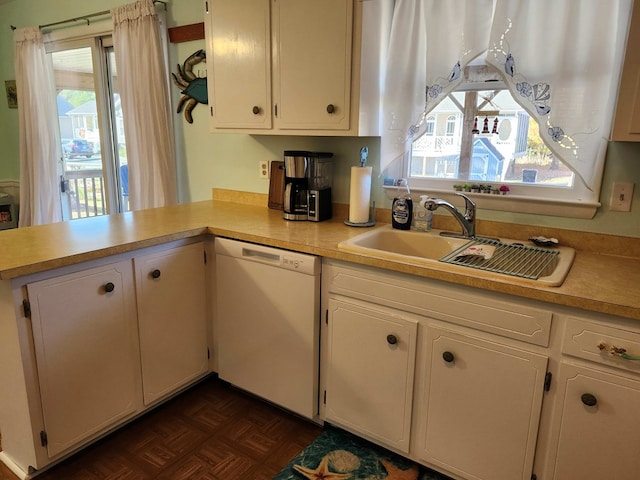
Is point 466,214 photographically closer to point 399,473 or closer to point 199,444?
point 399,473

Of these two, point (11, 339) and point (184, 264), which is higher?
point (184, 264)

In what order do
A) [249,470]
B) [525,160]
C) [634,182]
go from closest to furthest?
1. [634,182]
2. [249,470]
3. [525,160]

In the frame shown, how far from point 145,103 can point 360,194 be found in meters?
1.76

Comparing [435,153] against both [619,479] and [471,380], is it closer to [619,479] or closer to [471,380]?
[471,380]

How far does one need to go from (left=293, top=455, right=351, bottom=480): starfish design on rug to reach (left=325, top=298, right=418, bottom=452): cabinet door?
7.3 inches

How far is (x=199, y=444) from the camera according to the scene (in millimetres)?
1942

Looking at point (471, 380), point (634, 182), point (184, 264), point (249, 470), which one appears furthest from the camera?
point (184, 264)

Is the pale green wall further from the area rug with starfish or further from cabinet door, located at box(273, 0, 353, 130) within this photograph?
the area rug with starfish

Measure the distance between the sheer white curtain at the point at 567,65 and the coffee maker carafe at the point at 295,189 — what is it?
0.98 meters

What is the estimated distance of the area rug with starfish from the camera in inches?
68.8

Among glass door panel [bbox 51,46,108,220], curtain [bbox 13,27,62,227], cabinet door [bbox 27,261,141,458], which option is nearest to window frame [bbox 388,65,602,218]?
cabinet door [bbox 27,261,141,458]

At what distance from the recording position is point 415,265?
5.09 feet

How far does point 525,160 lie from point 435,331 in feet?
2.95

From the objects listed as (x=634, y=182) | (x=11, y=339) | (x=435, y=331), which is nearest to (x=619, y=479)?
(x=435, y=331)
